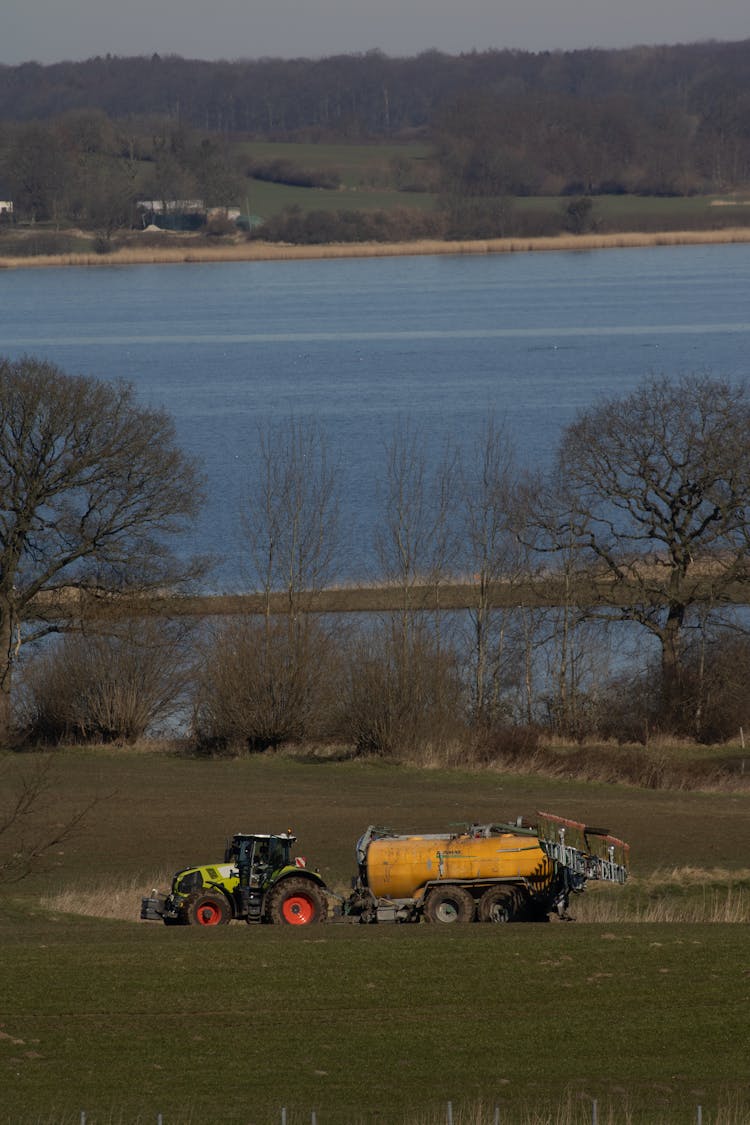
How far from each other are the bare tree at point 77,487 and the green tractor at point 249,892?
76.7 feet

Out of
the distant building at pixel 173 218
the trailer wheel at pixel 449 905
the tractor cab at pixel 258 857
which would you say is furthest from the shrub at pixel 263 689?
the distant building at pixel 173 218

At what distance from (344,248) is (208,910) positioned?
164 metres

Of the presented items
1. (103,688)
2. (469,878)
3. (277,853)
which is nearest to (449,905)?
(469,878)

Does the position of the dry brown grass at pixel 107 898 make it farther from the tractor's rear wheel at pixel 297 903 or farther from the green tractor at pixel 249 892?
the tractor's rear wheel at pixel 297 903

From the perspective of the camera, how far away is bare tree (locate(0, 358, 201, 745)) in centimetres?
4466

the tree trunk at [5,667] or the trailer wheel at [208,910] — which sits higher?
the trailer wheel at [208,910]

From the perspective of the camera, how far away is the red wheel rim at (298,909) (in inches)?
842

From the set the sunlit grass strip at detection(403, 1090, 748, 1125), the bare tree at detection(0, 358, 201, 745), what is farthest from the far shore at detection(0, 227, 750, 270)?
the sunlit grass strip at detection(403, 1090, 748, 1125)

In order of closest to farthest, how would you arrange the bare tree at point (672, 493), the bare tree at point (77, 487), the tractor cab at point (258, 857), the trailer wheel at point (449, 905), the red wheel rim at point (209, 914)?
the trailer wheel at point (449, 905)
the red wheel rim at point (209, 914)
the tractor cab at point (258, 857)
the bare tree at point (672, 493)
the bare tree at point (77, 487)

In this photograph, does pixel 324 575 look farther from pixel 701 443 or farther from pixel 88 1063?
pixel 88 1063

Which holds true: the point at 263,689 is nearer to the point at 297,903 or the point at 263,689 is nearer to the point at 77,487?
the point at 77,487

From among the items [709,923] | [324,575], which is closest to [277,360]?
[324,575]

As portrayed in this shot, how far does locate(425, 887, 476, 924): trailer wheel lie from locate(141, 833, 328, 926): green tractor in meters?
1.44

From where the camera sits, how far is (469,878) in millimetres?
21391
